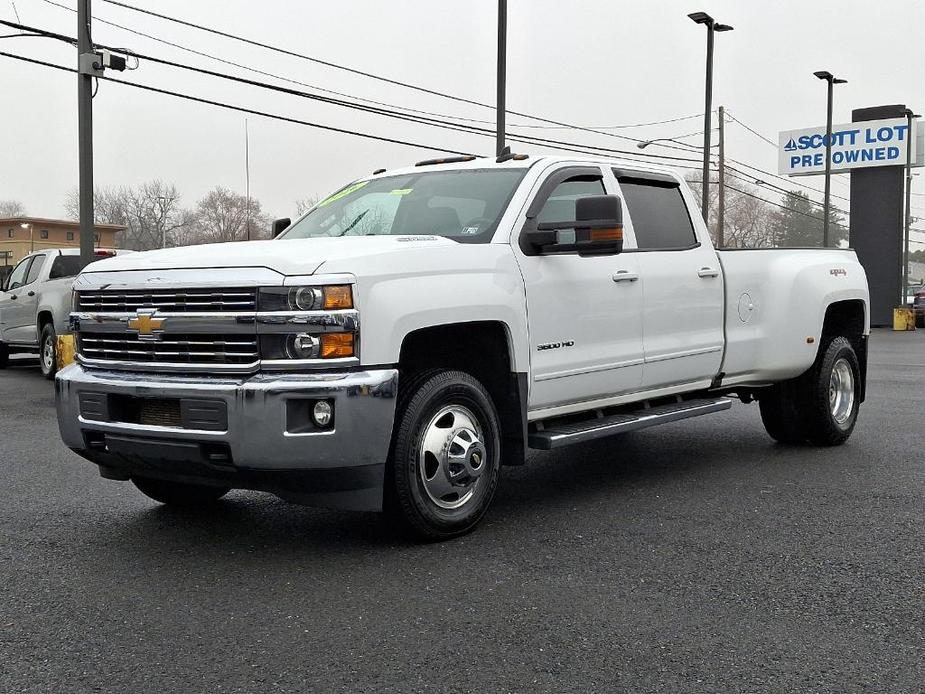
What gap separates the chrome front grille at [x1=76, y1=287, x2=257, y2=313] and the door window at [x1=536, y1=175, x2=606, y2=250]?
1960 mm

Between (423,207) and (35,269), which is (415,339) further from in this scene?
(35,269)

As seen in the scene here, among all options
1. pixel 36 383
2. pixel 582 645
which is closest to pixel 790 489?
pixel 582 645

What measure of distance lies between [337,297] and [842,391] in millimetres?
5341

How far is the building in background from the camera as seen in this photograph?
3177 inches

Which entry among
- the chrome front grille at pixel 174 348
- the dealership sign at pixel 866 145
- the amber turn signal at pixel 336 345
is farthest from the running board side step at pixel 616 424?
the dealership sign at pixel 866 145

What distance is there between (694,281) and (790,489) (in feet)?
4.83

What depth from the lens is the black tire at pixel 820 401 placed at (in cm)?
821

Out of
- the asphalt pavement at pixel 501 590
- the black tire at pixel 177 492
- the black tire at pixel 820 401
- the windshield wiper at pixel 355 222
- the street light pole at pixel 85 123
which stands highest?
the street light pole at pixel 85 123

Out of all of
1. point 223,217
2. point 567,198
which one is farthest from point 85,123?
point 223,217

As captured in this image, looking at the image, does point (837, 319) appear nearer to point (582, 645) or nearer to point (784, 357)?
point (784, 357)

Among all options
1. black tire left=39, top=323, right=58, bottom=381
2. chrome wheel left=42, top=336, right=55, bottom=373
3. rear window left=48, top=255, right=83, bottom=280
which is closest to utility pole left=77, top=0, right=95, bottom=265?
rear window left=48, top=255, right=83, bottom=280

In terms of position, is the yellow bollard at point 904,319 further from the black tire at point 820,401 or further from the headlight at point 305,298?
the headlight at point 305,298

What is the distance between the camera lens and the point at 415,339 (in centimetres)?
529

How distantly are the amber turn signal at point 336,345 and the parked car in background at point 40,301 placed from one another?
11.5 m
